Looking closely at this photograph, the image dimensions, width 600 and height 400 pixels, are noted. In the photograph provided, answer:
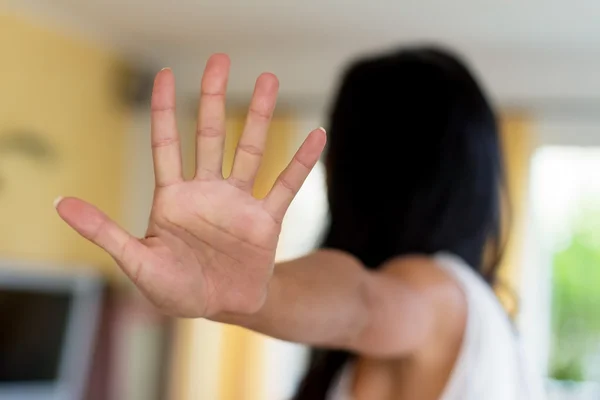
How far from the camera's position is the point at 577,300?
9.44 feet

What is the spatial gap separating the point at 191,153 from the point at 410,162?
7.39 ft

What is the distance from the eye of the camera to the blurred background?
2586 millimetres

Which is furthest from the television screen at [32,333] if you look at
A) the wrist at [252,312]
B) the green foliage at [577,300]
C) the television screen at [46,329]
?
the wrist at [252,312]

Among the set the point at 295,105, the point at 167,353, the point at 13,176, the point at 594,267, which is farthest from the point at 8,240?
the point at 594,267

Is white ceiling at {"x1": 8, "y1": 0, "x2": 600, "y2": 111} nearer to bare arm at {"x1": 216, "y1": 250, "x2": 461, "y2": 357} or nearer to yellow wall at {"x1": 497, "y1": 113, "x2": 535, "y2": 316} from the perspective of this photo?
yellow wall at {"x1": 497, "y1": 113, "x2": 535, "y2": 316}

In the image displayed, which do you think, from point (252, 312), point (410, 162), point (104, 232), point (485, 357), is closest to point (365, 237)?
point (410, 162)

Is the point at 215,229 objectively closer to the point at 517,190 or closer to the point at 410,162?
the point at 410,162

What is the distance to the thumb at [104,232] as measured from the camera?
1.76ft

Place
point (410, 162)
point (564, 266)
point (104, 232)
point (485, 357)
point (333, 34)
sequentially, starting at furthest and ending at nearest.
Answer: point (564, 266), point (333, 34), point (410, 162), point (485, 357), point (104, 232)

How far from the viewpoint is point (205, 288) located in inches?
23.7

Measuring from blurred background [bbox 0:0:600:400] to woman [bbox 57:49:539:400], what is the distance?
5.07 ft

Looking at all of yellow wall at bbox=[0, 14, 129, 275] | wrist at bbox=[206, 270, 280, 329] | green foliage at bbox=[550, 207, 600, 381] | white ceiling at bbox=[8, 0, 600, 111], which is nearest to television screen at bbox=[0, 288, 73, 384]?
yellow wall at bbox=[0, 14, 129, 275]

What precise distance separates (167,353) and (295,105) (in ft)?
3.83

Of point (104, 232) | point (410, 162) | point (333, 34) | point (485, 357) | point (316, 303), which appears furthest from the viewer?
point (333, 34)
